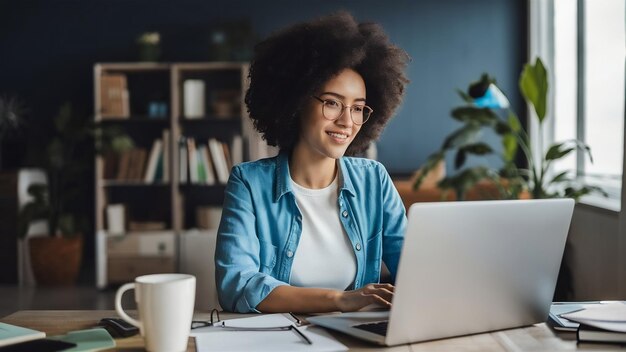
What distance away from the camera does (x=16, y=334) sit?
4.11 ft

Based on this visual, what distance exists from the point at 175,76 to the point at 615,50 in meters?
3.19

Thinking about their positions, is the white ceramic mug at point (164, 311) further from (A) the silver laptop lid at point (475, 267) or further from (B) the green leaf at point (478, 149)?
(B) the green leaf at point (478, 149)

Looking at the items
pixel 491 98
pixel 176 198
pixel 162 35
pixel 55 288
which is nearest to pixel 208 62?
pixel 162 35

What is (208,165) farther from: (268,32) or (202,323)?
(202,323)

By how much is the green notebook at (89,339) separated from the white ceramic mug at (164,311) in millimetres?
77

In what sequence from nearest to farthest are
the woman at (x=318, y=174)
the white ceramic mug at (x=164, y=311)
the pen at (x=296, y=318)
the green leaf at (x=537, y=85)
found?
the white ceramic mug at (x=164, y=311)
the pen at (x=296, y=318)
the woman at (x=318, y=174)
the green leaf at (x=537, y=85)

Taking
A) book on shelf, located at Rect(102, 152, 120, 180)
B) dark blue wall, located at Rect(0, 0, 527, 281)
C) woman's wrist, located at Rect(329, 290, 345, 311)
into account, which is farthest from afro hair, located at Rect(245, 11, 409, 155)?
dark blue wall, located at Rect(0, 0, 527, 281)

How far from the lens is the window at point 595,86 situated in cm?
411

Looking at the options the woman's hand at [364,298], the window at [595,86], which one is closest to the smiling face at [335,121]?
the woman's hand at [364,298]

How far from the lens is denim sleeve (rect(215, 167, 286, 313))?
1581 mm

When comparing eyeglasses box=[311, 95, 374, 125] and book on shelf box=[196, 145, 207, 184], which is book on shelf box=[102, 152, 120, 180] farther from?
eyeglasses box=[311, 95, 374, 125]

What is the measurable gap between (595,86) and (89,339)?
387 centimetres

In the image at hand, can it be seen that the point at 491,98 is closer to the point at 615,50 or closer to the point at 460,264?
the point at 615,50

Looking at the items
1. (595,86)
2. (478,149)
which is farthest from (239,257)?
(595,86)
